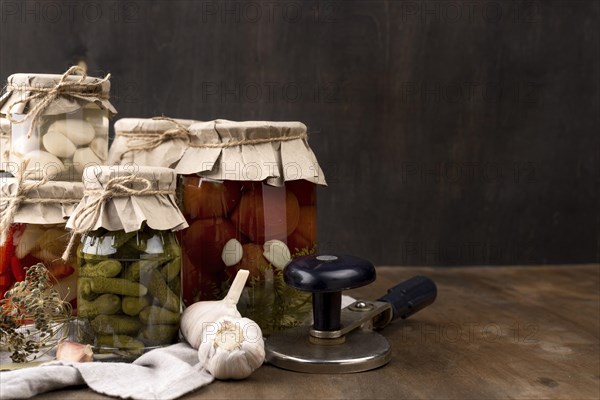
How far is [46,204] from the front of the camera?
3.10ft

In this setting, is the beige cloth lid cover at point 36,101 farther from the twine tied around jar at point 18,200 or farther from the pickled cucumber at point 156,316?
the pickled cucumber at point 156,316

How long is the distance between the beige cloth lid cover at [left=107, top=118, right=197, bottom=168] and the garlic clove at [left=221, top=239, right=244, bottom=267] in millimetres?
163

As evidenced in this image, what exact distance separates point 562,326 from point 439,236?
56 centimetres

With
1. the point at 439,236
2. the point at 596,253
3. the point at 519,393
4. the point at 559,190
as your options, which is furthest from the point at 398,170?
the point at 519,393

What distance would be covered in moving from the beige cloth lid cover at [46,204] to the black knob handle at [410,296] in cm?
44

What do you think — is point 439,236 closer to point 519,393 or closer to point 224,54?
point 224,54

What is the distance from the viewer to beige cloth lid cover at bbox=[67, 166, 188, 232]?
846 mm

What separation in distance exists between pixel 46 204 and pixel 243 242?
0.80ft

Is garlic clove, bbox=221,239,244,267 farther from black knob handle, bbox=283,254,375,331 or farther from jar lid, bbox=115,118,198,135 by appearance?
jar lid, bbox=115,118,198,135

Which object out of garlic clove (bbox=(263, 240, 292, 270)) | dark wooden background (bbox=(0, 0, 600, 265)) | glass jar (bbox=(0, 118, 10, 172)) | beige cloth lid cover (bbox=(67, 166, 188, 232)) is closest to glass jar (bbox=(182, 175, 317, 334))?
garlic clove (bbox=(263, 240, 292, 270))

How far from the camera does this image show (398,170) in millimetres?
1619

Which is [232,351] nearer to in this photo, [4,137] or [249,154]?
[249,154]

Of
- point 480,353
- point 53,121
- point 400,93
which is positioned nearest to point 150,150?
point 53,121

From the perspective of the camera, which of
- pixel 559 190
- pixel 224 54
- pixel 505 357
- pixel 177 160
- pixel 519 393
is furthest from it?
pixel 559 190
